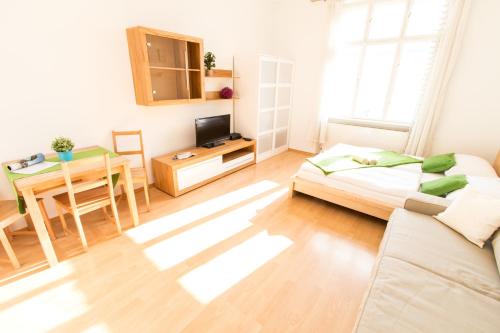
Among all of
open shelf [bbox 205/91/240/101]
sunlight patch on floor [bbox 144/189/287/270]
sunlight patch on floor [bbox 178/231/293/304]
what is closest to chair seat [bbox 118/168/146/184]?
sunlight patch on floor [bbox 144/189/287/270]

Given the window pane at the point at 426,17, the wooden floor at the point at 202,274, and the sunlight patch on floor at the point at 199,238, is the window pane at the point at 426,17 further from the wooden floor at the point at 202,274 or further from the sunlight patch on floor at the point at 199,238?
the sunlight patch on floor at the point at 199,238

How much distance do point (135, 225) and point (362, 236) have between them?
2304 millimetres

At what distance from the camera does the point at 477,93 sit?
314 cm

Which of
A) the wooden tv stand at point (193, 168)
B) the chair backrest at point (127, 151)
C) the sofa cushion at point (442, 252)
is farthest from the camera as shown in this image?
the wooden tv stand at point (193, 168)

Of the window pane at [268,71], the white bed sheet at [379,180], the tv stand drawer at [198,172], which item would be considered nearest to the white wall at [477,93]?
the white bed sheet at [379,180]

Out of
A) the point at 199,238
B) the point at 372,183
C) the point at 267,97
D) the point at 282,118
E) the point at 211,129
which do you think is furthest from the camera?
the point at 282,118

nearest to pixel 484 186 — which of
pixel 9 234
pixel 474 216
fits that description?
pixel 474 216

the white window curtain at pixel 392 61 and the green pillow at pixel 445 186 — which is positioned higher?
the white window curtain at pixel 392 61

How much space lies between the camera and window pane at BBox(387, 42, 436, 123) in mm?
3428

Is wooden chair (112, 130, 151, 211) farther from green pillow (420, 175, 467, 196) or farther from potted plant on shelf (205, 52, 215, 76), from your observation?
green pillow (420, 175, 467, 196)

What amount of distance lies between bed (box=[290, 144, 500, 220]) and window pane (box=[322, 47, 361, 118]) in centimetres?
174

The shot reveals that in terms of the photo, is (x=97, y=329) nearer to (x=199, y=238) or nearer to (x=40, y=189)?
(x=199, y=238)

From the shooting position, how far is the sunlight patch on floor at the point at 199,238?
6.51ft

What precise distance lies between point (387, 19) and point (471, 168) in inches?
101
